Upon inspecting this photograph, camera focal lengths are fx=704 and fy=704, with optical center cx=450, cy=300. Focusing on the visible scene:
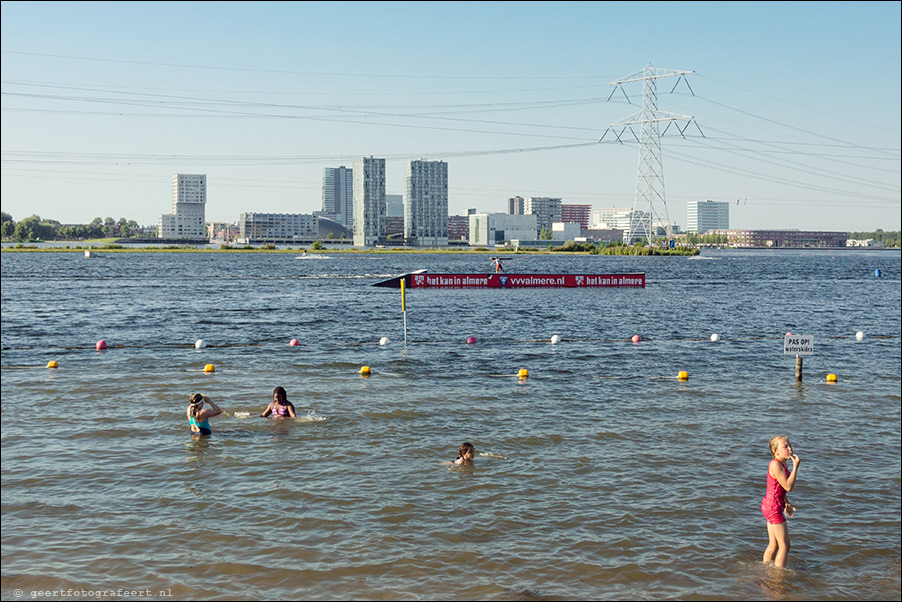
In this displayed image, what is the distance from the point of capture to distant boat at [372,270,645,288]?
84938mm

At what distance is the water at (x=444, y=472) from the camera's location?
12609mm

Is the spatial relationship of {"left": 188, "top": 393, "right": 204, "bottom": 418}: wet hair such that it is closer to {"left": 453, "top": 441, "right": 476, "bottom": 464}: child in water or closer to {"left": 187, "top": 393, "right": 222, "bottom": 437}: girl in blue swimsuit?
{"left": 187, "top": 393, "right": 222, "bottom": 437}: girl in blue swimsuit

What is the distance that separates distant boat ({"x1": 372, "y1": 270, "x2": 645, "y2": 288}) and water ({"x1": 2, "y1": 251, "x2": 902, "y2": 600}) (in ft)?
144

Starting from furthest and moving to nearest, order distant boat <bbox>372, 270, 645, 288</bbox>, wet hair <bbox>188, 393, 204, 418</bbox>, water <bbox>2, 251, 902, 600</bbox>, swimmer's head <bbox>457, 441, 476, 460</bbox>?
distant boat <bbox>372, 270, 645, 288</bbox>
wet hair <bbox>188, 393, 204, 418</bbox>
swimmer's head <bbox>457, 441, 476, 460</bbox>
water <bbox>2, 251, 902, 600</bbox>

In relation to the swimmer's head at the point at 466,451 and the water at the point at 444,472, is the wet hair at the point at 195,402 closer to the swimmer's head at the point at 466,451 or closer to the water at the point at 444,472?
the water at the point at 444,472

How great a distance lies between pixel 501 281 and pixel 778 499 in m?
73.0

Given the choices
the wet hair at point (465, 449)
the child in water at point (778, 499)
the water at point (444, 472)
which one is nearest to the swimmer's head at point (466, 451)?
the wet hair at point (465, 449)

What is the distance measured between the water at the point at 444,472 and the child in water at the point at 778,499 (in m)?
0.37

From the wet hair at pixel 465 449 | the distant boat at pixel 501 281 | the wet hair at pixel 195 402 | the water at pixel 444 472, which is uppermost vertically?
the distant boat at pixel 501 281

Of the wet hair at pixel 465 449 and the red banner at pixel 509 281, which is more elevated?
the red banner at pixel 509 281

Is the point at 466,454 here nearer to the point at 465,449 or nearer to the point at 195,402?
the point at 465,449

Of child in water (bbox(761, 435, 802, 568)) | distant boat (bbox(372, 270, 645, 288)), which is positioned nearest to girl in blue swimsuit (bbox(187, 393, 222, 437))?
child in water (bbox(761, 435, 802, 568))

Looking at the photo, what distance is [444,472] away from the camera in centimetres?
1795

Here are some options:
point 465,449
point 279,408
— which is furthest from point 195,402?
point 465,449
